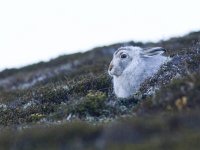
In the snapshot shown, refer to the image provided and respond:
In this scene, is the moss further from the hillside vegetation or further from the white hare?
the white hare

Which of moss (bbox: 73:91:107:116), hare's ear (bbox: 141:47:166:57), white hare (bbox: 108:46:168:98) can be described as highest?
hare's ear (bbox: 141:47:166:57)

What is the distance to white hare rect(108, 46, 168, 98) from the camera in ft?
70.0

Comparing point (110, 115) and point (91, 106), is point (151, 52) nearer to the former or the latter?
point (91, 106)

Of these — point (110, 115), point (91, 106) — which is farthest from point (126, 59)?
point (110, 115)

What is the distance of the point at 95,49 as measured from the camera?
49844mm

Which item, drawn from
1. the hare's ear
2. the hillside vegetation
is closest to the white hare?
the hare's ear

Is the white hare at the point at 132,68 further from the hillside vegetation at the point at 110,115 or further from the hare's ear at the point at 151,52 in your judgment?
the hillside vegetation at the point at 110,115

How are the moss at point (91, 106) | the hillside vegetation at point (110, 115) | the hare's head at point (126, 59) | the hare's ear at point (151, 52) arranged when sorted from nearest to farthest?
the hillside vegetation at point (110, 115), the moss at point (91, 106), the hare's head at point (126, 59), the hare's ear at point (151, 52)

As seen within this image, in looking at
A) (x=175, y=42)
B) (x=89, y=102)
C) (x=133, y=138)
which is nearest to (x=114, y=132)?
(x=133, y=138)

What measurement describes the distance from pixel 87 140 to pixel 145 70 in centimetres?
843

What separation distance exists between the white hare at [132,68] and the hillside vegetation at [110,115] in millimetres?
429

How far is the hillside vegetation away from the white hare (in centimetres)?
43

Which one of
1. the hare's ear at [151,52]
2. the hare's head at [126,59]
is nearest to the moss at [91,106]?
the hare's head at [126,59]

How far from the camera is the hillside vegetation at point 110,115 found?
504 inches
